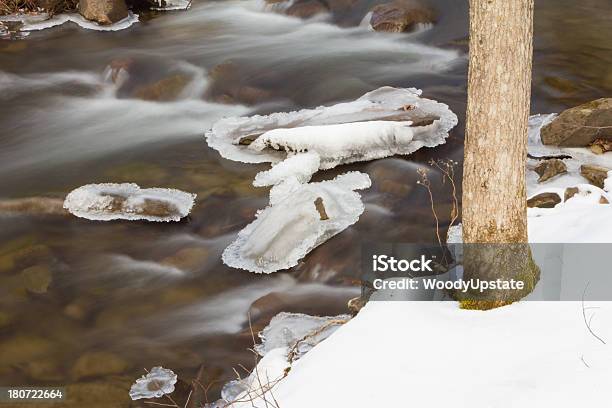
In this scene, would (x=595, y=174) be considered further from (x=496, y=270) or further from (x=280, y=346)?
(x=280, y=346)

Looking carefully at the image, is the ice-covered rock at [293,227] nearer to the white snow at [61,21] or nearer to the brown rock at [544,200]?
the brown rock at [544,200]

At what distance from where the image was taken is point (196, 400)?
5.68m

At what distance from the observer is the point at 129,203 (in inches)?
321

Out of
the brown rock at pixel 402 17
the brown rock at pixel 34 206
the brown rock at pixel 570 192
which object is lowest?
the brown rock at pixel 34 206

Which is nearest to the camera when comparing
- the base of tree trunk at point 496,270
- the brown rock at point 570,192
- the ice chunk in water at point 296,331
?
the base of tree trunk at point 496,270

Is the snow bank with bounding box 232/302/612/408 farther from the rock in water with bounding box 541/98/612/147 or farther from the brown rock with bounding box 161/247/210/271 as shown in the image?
the rock in water with bounding box 541/98/612/147

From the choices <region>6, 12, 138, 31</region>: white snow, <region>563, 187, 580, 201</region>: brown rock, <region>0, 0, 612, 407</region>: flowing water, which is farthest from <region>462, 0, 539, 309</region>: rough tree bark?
<region>6, 12, 138, 31</region>: white snow

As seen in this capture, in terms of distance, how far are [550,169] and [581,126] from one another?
863mm

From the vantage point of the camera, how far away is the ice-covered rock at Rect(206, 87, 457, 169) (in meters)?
8.38

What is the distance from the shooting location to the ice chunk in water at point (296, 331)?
5.73 meters

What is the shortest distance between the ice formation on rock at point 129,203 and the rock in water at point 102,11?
586 centimetres

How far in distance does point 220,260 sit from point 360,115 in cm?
260

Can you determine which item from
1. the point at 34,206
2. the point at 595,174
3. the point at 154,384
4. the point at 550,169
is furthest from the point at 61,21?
the point at 595,174

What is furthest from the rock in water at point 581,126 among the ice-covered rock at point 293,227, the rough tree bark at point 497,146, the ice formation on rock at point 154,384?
the ice formation on rock at point 154,384
